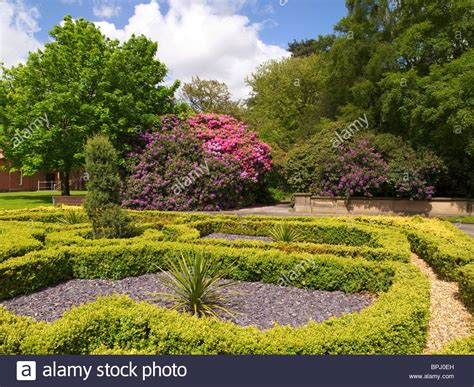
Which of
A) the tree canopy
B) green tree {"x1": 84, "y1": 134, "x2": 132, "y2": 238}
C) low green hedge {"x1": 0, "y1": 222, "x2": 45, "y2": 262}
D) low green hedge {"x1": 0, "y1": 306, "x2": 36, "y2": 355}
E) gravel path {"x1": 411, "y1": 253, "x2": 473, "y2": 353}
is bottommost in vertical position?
gravel path {"x1": 411, "y1": 253, "x2": 473, "y2": 353}

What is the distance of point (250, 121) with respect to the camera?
1246 inches

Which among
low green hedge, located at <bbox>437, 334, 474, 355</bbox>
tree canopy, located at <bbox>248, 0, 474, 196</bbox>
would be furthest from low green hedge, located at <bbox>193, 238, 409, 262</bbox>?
tree canopy, located at <bbox>248, 0, 474, 196</bbox>

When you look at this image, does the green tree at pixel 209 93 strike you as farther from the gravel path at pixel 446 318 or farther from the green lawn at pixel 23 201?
the gravel path at pixel 446 318

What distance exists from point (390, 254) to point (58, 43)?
2013cm

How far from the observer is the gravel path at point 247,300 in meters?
5.07

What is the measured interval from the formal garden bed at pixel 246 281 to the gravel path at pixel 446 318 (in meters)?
0.12

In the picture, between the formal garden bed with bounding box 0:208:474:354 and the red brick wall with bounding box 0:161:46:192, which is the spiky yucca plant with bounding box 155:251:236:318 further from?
the red brick wall with bounding box 0:161:46:192

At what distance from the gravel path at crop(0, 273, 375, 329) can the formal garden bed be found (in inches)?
1.7

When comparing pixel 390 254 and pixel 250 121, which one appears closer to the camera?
pixel 390 254

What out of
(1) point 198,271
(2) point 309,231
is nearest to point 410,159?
(2) point 309,231

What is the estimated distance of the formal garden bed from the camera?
11.8 ft

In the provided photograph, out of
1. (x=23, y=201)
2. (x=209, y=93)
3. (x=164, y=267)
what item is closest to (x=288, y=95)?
(x=209, y=93)

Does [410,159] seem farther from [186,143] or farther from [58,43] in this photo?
[58,43]

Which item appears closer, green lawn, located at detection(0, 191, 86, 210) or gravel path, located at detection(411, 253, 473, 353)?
gravel path, located at detection(411, 253, 473, 353)
